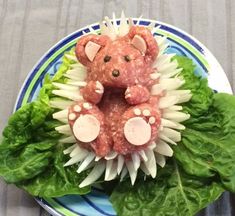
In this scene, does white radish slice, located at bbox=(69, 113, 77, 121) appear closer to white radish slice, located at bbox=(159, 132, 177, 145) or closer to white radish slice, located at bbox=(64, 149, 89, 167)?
white radish slice, located at bbox=(64, 149, 89, 167)

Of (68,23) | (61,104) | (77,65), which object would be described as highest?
(68,23)

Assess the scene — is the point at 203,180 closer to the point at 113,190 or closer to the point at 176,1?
the point at 113,190

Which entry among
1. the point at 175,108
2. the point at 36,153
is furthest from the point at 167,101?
the point at 36,153

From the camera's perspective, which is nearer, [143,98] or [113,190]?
[143,98]

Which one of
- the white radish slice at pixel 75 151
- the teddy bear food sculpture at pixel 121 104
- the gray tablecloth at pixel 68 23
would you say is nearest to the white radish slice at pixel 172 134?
the teddy bear food sculpture at pixel 121 104

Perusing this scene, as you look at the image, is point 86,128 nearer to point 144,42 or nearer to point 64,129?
point 64,129

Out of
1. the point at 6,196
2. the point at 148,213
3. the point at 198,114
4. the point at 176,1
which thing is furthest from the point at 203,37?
the point at 6,196

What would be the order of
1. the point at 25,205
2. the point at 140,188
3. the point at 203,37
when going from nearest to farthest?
the point at 140,188 → the point at 25,205 → the point at 203,37
